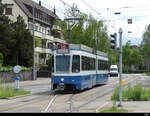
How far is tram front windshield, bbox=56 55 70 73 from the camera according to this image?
28828 mm

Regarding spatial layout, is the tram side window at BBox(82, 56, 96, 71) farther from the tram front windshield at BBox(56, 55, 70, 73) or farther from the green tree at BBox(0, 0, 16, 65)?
the green tree at BBox(0, 0, 16, 65)

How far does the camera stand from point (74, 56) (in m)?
29.0

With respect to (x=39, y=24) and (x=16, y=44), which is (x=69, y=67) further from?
(x=39, y=24)

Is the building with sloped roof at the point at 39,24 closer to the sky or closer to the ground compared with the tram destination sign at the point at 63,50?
closer to the sky

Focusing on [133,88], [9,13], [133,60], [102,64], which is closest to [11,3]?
[9,13]

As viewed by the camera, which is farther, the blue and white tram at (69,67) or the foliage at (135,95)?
the blue and white tram at (69,67)

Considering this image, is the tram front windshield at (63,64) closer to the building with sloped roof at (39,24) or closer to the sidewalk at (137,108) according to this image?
the sidewalk at (137,108)

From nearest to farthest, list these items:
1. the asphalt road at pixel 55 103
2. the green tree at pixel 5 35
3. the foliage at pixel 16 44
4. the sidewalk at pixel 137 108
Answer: the sidewalk at pixel 137 108 < the asphalt road at pixel 55 103 < the green tree at pixel 5 35 < the foliage at pixel 16 44

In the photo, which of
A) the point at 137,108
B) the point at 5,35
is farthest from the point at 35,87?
the point at 137,108

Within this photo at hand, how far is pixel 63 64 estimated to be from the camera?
28875 millimetres

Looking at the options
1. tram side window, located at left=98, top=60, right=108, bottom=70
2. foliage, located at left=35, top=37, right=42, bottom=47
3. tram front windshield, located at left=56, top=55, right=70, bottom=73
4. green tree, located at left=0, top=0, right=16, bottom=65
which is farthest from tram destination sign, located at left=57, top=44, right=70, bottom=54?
foliage, located at left=35, top=37, right=42, bottom=47

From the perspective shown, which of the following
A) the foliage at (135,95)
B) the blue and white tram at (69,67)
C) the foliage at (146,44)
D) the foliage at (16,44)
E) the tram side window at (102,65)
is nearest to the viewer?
the foliage at (135,95)

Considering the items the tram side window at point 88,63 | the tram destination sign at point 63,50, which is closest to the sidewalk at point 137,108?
the tram destination sign at point 63,50

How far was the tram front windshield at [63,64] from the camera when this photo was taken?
28.8 metres
